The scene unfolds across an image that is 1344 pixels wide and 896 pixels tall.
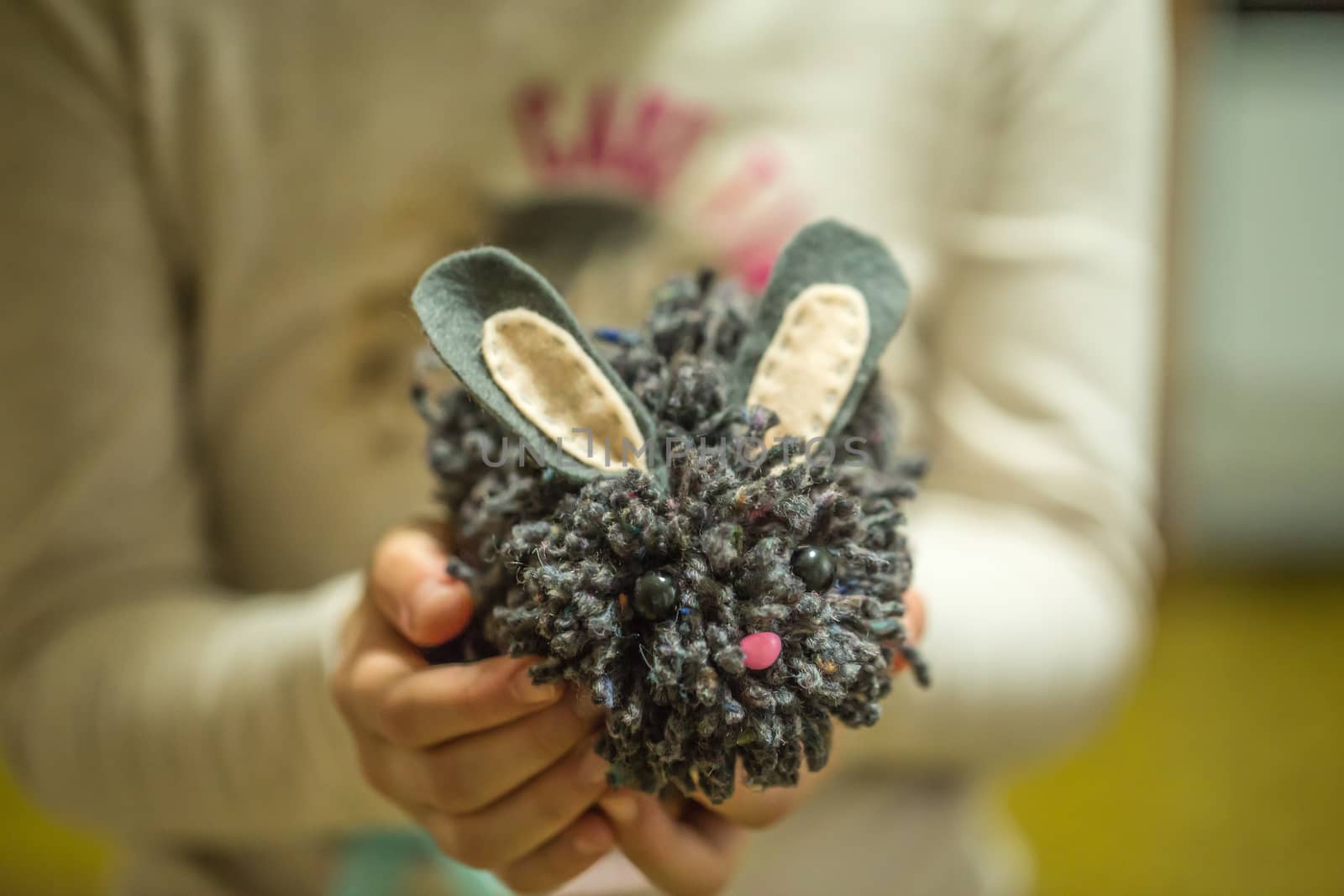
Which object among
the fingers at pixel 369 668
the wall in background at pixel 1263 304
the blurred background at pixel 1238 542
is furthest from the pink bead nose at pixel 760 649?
the wall in background at pixel 1263 304

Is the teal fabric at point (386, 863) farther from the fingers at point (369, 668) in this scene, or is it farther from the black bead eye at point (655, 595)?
the black bead eye at point (655, 595)

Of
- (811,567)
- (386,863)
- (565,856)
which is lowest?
(386,863)

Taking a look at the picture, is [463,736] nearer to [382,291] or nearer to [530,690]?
[530,690]

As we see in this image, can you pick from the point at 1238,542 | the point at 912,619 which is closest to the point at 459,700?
the point at 912,619

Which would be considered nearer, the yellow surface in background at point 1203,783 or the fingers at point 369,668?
the fingers at point 369,668

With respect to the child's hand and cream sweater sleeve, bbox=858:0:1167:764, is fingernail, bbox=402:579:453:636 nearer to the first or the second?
the child's hand

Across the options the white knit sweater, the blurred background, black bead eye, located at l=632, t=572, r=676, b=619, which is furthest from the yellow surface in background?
black bead eye, located at l=632, t=572, r=676, b=619
